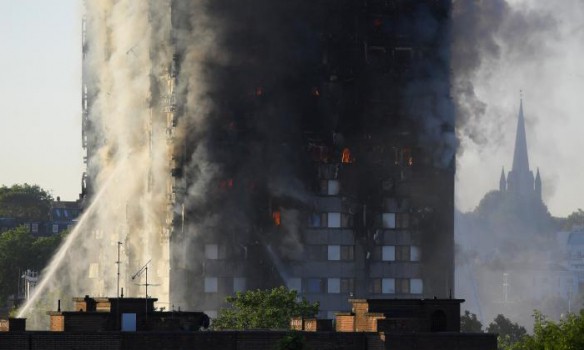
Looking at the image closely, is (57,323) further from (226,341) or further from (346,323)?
(346,323)

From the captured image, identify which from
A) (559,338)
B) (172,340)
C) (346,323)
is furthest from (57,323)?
(559,338)

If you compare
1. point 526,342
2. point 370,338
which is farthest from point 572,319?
point 370,338

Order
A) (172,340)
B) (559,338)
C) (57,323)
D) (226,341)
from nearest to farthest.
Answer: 1. (172,340)
2. (226,341)
3. (57,323)
4. (559,338)

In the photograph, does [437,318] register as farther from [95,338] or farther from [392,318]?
[95,338]

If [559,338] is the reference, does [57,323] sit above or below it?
below

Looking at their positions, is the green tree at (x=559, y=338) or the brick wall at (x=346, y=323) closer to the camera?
the brick wall at (x=346, y=323)

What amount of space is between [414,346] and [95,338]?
18.6 metres

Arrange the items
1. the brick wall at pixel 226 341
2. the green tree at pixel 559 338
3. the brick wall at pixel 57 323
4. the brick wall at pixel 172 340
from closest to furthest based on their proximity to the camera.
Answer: the brick wall at pixel 172 340, the brick wall at pixel 226 341, the brick wall at pixel 57 323, the green tree at pixel 559 338

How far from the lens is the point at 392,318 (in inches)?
5723

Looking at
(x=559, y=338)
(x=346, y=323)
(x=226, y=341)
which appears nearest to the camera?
(x=226, y=341)

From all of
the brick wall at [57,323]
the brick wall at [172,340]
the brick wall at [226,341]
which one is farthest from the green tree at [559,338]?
the brick wall at [57,323]

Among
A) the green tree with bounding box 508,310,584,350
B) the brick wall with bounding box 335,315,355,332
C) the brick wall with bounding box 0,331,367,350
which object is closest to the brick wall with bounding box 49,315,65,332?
the brick wall with bounding box 0,331,367,350

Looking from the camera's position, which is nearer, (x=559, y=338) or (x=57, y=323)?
(x=57, y=323)

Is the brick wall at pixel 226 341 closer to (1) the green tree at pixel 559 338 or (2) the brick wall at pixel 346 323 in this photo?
(2) the brick wall at pixel 346 323
